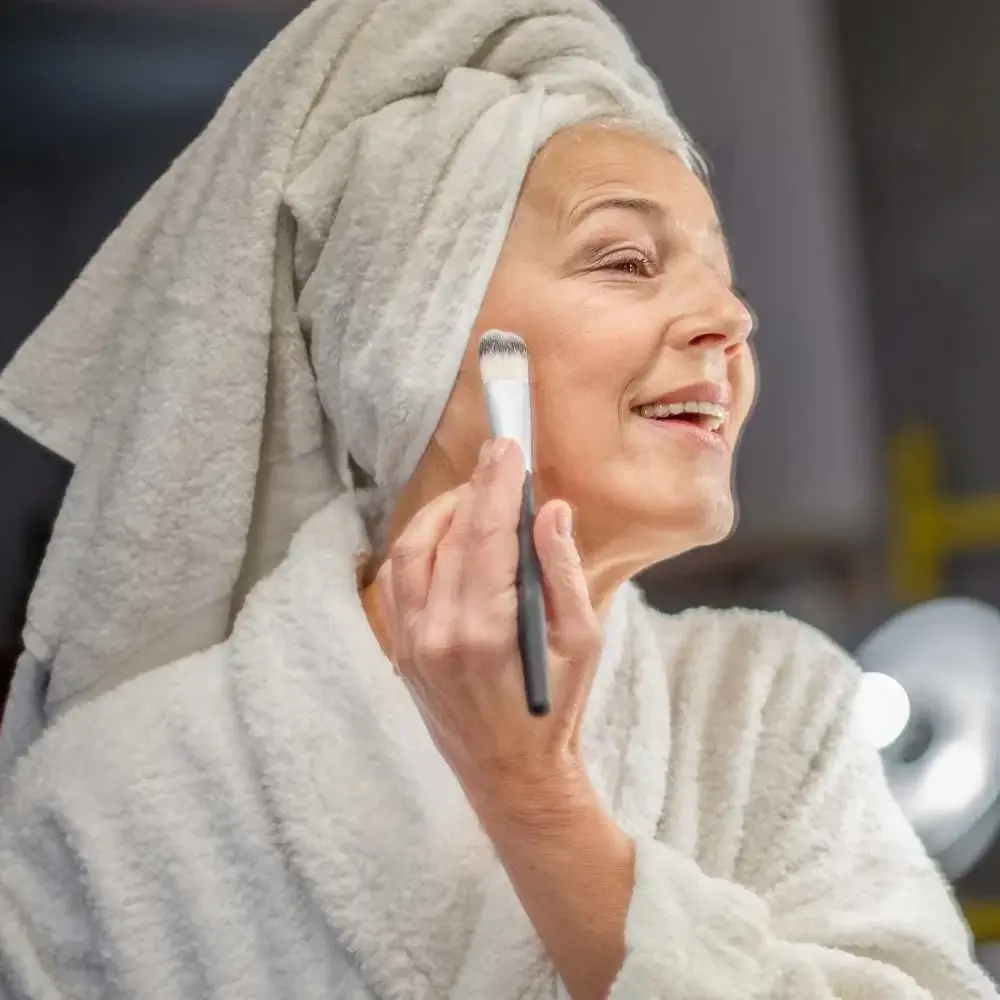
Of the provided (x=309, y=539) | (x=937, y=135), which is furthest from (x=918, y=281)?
(x=309, y=539)

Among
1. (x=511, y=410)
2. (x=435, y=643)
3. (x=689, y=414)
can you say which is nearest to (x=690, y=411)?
(x=689, y=414)

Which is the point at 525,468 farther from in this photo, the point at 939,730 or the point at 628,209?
the point at 939,730

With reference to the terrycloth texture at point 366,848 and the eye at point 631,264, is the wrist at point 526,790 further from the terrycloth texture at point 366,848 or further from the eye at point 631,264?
the eye at point 631,264

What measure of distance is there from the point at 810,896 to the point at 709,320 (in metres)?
0.31

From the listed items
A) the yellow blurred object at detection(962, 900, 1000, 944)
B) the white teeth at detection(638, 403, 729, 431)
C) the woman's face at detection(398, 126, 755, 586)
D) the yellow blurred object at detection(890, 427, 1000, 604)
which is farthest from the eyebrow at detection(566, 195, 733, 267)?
the yellow blurred object at detection(962, 900, 1000, 944)

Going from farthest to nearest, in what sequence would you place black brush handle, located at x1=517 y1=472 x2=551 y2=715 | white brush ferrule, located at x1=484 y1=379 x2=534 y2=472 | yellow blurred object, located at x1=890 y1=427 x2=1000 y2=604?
1. yellow blurred object, located at x1=890 y1=427 x2=1000 y2=604
2. white brush ferrule, located at x1=484 y1=379 x2=534 y2=472
3. black brush handle, located at x1=517 y1=472 x2=551 y2=715

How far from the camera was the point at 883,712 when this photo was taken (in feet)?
2.21

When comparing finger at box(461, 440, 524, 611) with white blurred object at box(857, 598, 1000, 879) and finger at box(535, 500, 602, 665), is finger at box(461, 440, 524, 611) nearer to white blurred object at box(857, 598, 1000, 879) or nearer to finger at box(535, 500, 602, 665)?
finger at box(535, 500, 602, 665)

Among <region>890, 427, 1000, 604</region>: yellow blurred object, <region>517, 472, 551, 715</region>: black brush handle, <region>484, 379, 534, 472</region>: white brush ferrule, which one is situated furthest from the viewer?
<region>890, 427, 1000, 604</region>: yellow blurred object

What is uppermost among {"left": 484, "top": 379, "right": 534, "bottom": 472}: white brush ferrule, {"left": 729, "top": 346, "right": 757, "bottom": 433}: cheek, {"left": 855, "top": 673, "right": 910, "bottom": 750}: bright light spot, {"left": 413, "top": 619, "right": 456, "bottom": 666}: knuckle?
{"left": 729, "top": 346, "right": 757, "bottom": 433}: cheek

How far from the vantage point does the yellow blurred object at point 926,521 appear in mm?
707

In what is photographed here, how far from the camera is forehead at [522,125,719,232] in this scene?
0.65 metres

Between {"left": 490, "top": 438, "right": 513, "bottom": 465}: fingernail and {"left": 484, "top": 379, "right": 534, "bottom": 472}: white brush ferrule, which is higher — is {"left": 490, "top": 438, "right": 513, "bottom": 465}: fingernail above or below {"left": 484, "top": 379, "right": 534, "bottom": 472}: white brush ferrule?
below

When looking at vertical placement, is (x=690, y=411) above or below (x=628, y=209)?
below
